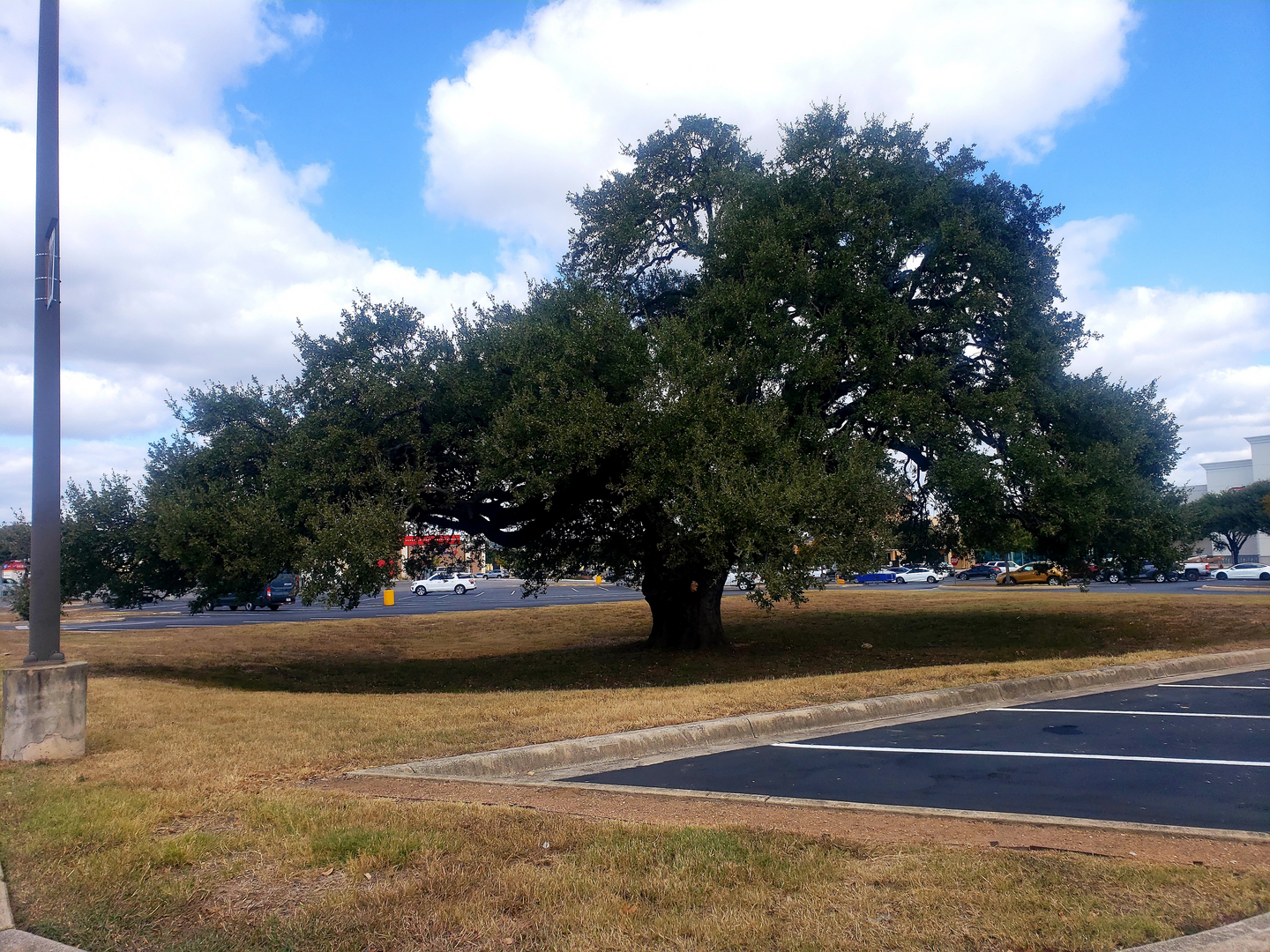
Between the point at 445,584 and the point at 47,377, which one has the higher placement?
the point at 47,377

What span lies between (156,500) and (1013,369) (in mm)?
16665

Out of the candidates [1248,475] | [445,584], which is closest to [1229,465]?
[1248,475]

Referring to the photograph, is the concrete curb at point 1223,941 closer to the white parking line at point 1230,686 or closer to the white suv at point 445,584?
the white parking line at point 1230,686

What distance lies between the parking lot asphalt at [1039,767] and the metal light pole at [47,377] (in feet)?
16.5

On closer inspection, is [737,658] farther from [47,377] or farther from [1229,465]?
[1229,465]

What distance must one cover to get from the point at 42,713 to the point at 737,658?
14268 mm

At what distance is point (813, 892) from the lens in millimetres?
4410

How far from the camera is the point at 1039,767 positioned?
7.52m

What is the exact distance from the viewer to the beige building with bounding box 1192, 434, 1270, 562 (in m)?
77.2

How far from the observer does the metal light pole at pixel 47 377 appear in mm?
8070

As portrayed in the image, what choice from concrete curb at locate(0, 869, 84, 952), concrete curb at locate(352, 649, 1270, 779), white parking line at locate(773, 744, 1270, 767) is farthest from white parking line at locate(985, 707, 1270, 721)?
concrete curb at locate(0, 869, 84, 952)

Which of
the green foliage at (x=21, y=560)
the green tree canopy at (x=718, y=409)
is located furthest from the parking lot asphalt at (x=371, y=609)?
the green tree canopy at (x=718, y=409)

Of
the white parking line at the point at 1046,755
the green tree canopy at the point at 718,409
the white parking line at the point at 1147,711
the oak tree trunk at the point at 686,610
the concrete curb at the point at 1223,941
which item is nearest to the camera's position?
the concrete curb at the point at 1223,941

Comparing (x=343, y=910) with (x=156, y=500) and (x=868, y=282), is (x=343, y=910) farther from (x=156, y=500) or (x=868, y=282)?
(x=868, y=282)
